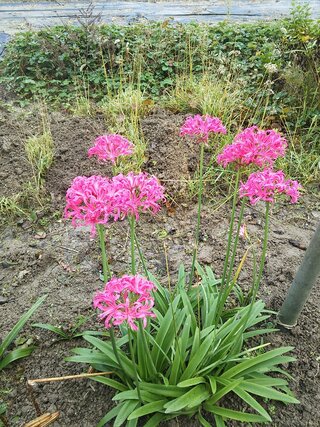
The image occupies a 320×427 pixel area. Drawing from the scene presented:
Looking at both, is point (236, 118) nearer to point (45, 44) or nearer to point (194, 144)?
point (194, 144)

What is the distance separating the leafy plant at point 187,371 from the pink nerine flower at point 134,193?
510 millimetres

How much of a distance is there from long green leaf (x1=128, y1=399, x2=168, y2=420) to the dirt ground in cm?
17

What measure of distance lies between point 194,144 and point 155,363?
242cm

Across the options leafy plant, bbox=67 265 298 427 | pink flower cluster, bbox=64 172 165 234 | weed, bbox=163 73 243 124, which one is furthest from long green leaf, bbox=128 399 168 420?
weed, bbox=163 73 243 124

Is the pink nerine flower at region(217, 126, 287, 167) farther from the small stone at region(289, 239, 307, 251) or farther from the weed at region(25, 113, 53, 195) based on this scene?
the weed at region(25, 113, 53, 195)

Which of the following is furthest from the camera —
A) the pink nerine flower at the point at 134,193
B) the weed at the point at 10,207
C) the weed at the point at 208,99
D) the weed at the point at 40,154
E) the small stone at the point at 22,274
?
the weed at the point at 208,99

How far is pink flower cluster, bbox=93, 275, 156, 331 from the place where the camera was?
1.42m

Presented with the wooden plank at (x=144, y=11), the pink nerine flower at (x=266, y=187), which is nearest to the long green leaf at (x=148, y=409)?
the pink nerine flower at (x=266, y=187)

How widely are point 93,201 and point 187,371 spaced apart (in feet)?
3.08

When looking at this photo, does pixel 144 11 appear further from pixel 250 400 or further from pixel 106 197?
pixel 250 400

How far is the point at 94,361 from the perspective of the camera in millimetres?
2045

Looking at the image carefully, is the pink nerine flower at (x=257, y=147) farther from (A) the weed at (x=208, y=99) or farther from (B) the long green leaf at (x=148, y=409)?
(A) the weed at (x=208, y=99)

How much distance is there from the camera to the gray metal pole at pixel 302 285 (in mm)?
2123

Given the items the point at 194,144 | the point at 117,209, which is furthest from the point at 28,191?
the point at 117,209
